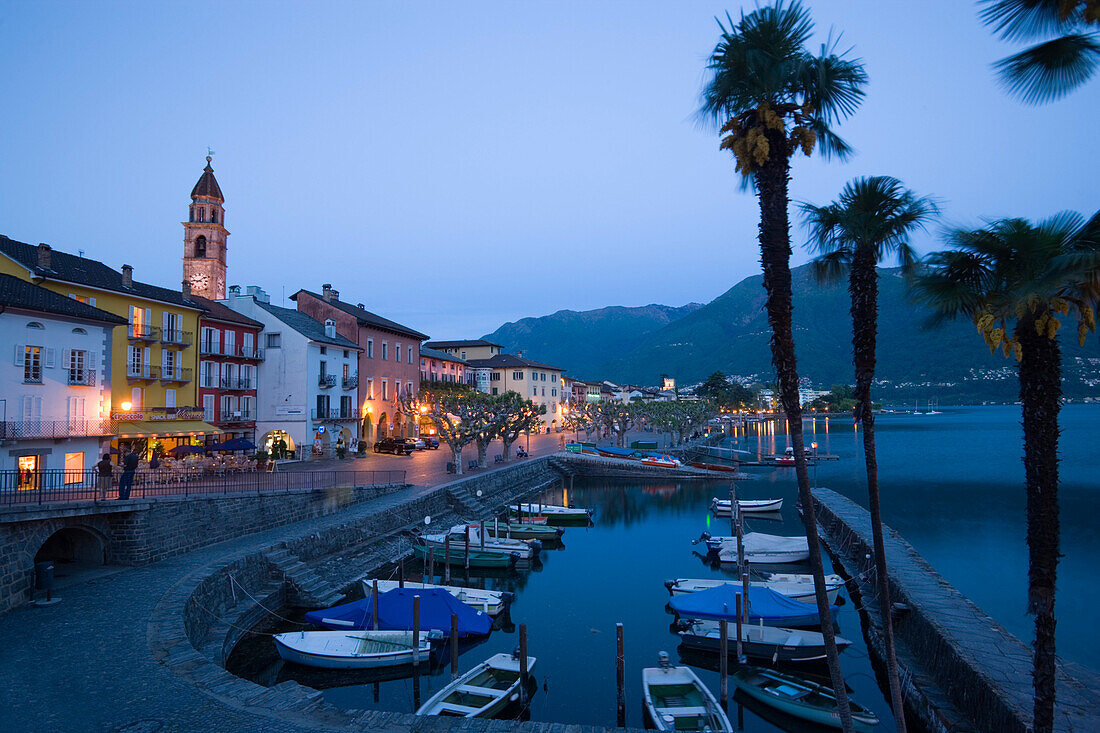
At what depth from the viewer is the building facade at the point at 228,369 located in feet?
150

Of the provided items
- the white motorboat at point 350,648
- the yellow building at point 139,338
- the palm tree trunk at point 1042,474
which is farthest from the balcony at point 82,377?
the palm tree trunk at point 1042,474

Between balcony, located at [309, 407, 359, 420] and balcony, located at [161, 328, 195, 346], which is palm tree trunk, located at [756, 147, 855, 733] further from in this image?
balcony, located at [309, 407, 359, 420]

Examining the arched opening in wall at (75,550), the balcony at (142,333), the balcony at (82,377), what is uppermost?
the balcony at (142,333)

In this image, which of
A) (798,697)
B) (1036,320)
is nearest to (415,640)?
(798,697)

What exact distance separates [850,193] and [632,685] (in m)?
15.2

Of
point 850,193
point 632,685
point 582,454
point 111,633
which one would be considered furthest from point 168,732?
point 582,454

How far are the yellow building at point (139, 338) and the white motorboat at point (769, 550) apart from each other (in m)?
32.2

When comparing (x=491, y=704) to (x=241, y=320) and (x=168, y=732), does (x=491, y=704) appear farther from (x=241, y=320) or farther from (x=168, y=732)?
(x=241, y=320)

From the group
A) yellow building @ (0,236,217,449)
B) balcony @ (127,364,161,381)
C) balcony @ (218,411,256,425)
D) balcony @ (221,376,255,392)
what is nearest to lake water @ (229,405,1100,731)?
yellow building @ (0,236,217,449)

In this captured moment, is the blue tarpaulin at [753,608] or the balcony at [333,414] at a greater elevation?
the balcony at [333,414]

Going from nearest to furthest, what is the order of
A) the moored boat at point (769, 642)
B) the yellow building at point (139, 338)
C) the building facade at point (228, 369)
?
the moored boat at point (769, 642) < the yellow building at point (139, 338) < the building facade at point (228, 369)

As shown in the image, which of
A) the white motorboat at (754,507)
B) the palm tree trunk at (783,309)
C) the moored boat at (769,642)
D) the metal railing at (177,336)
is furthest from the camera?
the white motorboat at (754,507)

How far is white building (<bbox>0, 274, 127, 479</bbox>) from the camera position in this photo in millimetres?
27281

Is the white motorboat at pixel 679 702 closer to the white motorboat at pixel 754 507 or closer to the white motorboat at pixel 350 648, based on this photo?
the white motorboat at pixel 350 648
